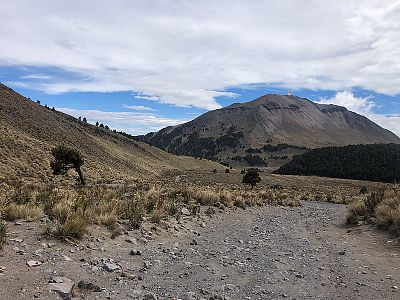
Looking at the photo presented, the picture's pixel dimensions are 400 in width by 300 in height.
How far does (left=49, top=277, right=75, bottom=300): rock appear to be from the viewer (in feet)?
21.4

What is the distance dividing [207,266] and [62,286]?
13.6 ft

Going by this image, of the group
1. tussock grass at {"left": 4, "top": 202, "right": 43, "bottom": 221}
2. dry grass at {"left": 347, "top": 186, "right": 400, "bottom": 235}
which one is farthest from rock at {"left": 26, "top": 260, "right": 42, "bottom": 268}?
dry grass at {"left": 347, "top": 186, "right": 400, "bottom": 235}

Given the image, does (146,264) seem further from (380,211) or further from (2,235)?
(380,211)

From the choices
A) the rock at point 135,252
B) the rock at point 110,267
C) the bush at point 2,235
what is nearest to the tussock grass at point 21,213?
the bush at point 2,235

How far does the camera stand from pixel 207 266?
974 cm

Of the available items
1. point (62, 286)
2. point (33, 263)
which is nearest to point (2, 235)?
point (33, 263)

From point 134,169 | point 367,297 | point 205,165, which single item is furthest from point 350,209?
point 205,165

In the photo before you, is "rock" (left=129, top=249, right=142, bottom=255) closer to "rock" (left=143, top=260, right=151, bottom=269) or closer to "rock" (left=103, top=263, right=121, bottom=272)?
"rock" (left=143, top=260, right=151, bottom=269)

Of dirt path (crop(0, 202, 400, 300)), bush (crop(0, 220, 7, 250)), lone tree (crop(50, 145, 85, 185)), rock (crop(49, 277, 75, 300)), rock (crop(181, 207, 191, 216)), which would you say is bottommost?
dirt path (crop(0, 202, 400, 300))

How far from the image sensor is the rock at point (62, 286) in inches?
257

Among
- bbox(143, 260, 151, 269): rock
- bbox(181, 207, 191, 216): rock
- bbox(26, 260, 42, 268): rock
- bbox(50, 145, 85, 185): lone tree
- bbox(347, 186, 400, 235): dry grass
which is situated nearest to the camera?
bbox(26, 260, 42, 268): rock

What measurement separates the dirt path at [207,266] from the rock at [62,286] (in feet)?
0.42

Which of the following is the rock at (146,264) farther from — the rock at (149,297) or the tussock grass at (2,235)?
the tussock grass at (2,235)

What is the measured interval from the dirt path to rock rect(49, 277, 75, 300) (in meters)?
0.13
